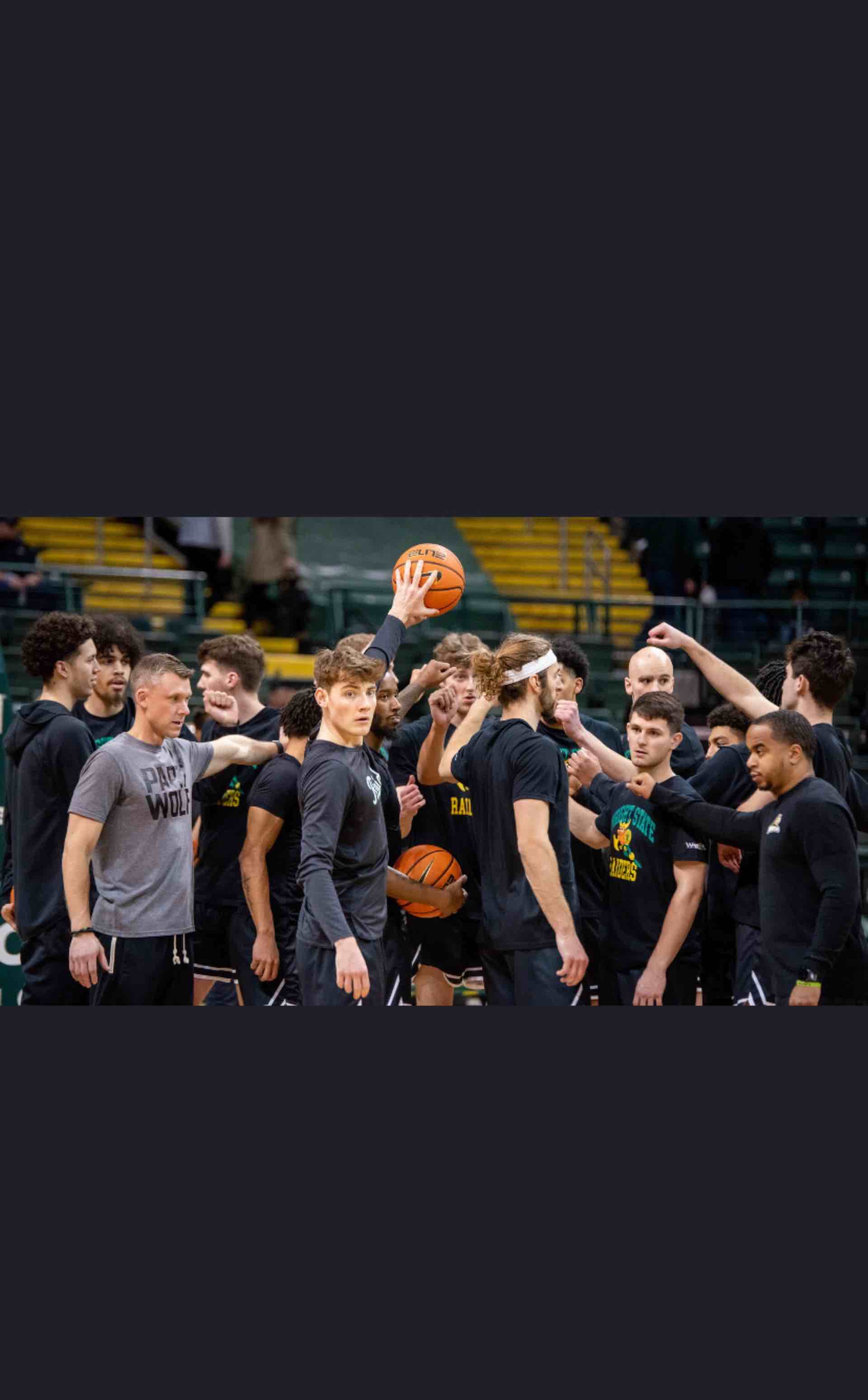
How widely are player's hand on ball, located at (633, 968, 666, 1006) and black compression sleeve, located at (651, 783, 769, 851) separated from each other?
2.10 feet

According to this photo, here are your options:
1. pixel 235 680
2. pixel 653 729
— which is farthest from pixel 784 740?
pixel 235 680

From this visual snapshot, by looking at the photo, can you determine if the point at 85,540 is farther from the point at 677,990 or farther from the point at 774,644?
the point at 677,990

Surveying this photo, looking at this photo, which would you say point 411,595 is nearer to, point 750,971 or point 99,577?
point 750,971

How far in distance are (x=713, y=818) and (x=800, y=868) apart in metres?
→ 0.43

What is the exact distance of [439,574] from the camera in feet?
23.1

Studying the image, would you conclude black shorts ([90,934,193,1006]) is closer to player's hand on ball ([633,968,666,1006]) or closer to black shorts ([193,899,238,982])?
black shorts ([193,899,238,982])

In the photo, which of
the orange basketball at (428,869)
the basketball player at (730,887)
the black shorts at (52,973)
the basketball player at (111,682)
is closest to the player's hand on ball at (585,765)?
the basketball player at (730,887)

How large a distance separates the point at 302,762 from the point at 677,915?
172 cm

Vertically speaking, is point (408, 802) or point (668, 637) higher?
point (668, 637)

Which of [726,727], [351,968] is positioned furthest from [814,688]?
[351,968]

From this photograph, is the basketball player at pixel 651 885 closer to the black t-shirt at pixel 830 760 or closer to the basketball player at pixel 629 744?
the basketball player at pixel 629 744

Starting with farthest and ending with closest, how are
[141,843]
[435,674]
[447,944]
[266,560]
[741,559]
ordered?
[266,560] → [741,559] → [447,944] → [435,674] → [141,843]

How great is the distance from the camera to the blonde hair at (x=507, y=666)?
6230mm

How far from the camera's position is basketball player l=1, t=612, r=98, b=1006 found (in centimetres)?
648
